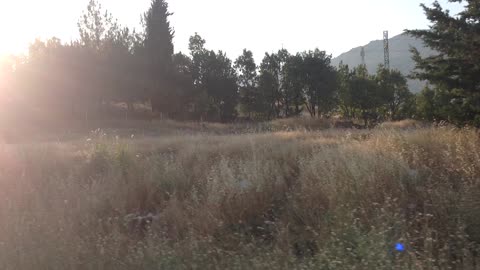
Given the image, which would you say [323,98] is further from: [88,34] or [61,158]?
[61,158]

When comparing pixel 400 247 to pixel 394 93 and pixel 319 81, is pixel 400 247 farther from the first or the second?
pixel 394 93

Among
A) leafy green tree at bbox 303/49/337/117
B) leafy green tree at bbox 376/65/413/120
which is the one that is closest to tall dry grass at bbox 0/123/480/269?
leafy green tree at bbox 303/49/337/117

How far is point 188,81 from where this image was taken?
1864 inches

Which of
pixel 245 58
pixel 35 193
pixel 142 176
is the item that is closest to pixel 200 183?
pixel 142 176

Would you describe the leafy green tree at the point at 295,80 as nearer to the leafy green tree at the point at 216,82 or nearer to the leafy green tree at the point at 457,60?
the leafy green tree at the point at 216,82

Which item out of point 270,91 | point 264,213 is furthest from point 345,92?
point 264,213

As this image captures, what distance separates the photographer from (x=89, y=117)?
38.7 m

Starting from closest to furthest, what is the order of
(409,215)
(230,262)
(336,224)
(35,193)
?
(230,262)
(336,224)
(409,215)
(35,193)

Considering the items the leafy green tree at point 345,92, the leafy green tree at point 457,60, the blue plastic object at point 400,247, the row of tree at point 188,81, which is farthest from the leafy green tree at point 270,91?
the blue plastic object at point 400,247

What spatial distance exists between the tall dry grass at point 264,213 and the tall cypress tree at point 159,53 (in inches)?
1439

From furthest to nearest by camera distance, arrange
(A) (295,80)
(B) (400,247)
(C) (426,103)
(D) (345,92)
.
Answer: (A) (295,80), (D) (345,92), (C) (426,103), (B) (400,247)

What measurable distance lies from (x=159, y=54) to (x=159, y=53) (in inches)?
3.9

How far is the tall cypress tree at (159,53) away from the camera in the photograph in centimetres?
4447

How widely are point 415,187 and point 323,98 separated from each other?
144ft
